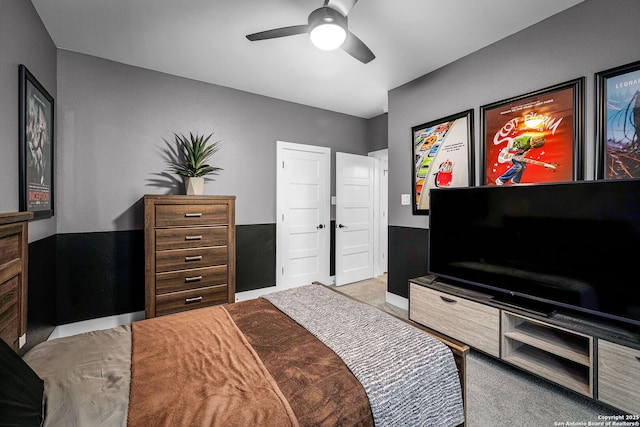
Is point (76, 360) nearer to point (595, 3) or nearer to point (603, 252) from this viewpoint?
point (603, 252)

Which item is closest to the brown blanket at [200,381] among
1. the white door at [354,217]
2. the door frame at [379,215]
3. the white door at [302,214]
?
the white door at [302,214]

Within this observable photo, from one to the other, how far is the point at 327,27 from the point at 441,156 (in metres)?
1.80

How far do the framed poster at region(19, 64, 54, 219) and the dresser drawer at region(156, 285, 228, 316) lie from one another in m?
1.15

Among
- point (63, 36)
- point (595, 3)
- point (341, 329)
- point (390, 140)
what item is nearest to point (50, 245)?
point (63, 36)

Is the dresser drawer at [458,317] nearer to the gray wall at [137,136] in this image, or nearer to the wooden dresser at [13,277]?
the gray wall at [137,136]

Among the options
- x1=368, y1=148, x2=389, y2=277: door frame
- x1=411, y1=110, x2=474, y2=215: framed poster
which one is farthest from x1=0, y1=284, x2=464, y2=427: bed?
x1=368, y1=148, x2=389, y2=277: door frame

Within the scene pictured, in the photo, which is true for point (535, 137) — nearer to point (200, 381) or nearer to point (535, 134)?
point (535, 134)

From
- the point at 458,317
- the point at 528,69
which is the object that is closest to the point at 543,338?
the point at 458,317

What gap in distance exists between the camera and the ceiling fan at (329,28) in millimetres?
1706

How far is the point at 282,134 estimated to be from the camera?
12.5 feet

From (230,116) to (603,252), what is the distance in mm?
3638

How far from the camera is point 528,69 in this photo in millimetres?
2264

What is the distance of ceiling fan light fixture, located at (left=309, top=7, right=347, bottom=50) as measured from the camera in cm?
171

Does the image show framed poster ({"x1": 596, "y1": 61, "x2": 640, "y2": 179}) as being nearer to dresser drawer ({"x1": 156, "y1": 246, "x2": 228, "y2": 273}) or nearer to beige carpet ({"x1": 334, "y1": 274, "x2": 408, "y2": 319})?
beige carpet ({"x1": 334, "y1": 274, "x2": 408, "y2": 319})
